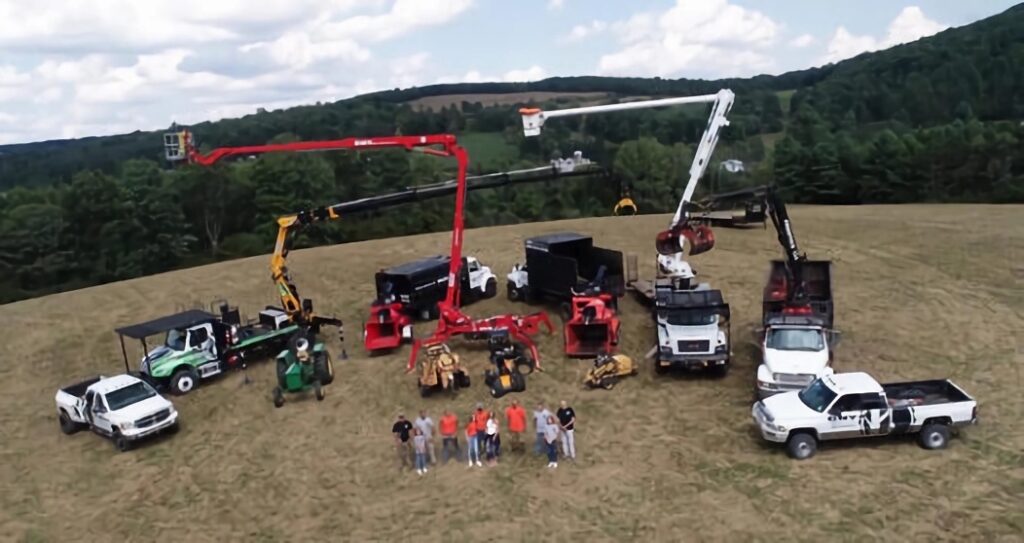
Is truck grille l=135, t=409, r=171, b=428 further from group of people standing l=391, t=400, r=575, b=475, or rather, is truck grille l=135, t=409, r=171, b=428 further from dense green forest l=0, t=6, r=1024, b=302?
dense green forest l=0, t=6, r=1024, b=302

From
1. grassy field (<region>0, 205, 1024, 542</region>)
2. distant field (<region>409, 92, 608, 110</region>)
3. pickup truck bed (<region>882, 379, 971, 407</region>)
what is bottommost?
grassy field (<region>0, 205, 1024, 542</region>)

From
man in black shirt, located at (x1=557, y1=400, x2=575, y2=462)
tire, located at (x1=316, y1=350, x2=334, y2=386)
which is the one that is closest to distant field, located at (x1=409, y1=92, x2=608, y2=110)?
tire, located at (x1=316, y1=350, x2=334, y2=386)

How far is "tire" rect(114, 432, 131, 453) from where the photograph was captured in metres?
18.6

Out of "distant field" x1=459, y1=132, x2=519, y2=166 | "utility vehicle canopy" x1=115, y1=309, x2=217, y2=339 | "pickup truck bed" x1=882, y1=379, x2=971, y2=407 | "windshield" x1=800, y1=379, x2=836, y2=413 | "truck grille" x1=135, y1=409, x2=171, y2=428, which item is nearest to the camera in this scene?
"windshield" x1=800, y1=379, x2=836, y2=413

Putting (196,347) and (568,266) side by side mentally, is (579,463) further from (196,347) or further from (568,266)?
(196,347)

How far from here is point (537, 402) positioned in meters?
19.8

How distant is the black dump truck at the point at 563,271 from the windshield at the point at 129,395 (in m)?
12.4

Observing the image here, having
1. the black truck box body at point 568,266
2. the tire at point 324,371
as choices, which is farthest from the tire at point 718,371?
the tire at point 324,371

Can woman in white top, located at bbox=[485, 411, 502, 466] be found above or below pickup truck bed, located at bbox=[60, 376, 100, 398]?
below

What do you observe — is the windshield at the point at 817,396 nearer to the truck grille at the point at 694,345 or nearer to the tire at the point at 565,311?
the truck grille at the point at 694,345

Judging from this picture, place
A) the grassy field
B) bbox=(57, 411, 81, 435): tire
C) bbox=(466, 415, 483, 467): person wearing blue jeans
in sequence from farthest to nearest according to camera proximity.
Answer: bbox=(57, 411, 81, 435): tire → bbox=(466, 415, 483, 467): person wearing blue jeans → the grassy field

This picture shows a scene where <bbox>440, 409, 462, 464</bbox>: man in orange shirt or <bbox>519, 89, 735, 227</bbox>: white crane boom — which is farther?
<bbox>519, 89, 735, 227</bbox>: white crane boom

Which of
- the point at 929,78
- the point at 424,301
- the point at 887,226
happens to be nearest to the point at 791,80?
the point at 929,78

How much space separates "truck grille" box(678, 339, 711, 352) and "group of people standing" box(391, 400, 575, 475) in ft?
15.7
